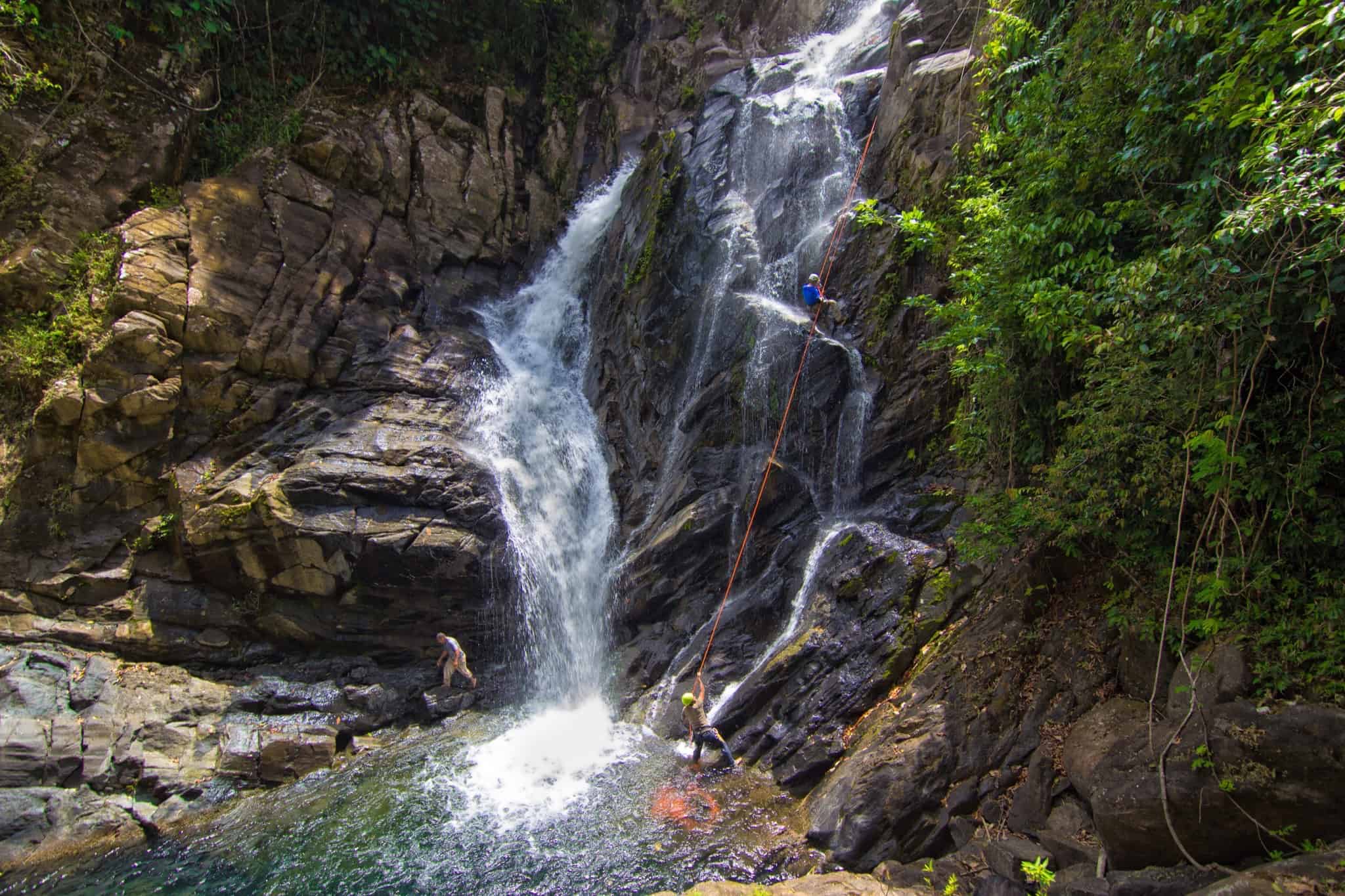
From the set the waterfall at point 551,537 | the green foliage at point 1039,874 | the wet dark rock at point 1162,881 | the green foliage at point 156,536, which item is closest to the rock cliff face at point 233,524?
the green foliage at point 156,536

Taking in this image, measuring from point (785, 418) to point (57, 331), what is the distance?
1190 cm

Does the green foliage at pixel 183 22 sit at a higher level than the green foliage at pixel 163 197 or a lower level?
higher

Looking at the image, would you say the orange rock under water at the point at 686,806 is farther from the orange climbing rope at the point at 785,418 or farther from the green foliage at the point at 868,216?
the green foliage at the point at 868,216

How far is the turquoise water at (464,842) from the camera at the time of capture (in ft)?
21.6

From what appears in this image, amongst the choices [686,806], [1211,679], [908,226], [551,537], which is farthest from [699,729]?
[908,226]

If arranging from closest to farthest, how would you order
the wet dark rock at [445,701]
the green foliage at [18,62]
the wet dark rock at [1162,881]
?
the wet dark rock at [1162,881]
the wet dark rock at [445,701]
the green foliage at [18,62]

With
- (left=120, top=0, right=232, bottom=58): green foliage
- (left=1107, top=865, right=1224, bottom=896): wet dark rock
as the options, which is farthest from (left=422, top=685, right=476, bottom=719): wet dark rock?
(left=120, top=0, right=232, bottom=58): green foliage

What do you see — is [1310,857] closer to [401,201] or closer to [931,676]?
[931,676]

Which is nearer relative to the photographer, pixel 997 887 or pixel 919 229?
pixel 997 887

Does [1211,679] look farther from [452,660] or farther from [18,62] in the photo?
[18,62]

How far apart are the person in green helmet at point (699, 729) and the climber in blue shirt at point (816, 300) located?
6.45m

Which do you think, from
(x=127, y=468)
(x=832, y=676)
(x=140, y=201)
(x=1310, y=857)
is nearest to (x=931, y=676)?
(x=832, y=676)

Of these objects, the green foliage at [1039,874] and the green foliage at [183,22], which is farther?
the green foliage at [183,22]

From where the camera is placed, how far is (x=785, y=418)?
10820 mm
